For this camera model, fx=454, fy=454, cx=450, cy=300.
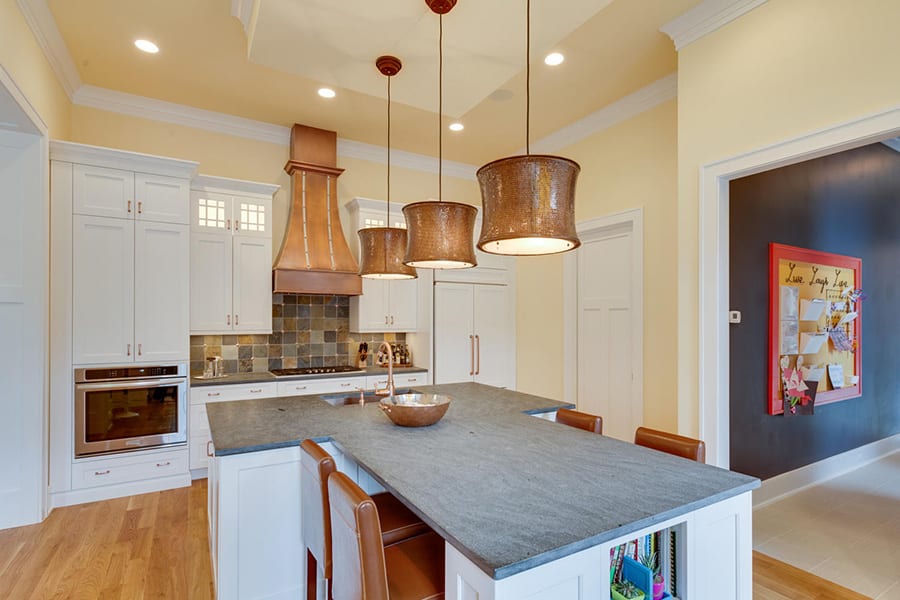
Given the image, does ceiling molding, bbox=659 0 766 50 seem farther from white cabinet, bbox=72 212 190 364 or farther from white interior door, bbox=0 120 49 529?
white interior door, bbox=0 120 49 529

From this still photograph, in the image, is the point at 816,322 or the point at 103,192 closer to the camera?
the point at 103,192

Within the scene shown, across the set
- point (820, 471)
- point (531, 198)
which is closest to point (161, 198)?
point (531, 198)

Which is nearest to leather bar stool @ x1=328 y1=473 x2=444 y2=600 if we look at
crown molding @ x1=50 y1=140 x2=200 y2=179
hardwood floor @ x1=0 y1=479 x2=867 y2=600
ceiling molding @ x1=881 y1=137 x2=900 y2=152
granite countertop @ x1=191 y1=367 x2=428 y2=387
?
hardwood floor @ x1=0 y1=479 x2=867 y2=600

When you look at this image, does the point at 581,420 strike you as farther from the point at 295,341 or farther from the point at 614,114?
the point at 295,341

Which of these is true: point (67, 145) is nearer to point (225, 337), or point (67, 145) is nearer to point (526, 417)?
point (225, 337)

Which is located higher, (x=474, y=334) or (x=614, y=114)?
(x=614, y=114)

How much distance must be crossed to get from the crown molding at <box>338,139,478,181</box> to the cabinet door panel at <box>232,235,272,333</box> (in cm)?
140

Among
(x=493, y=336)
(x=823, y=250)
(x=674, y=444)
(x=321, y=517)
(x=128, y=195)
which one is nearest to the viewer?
(x=321, y=517)

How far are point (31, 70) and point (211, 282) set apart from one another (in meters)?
1.82

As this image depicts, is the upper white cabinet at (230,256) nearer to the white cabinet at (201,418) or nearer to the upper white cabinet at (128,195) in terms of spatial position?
the upper white cabinet at (128,195)

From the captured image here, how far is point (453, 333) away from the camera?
16.3 ft

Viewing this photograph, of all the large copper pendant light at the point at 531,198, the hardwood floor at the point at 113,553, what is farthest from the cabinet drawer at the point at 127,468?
the large copper pendant light at the point at 531,198

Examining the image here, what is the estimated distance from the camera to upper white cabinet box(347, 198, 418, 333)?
15.4 feet

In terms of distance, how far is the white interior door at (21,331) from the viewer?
3002 millimetres
